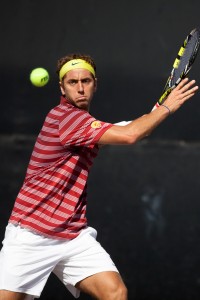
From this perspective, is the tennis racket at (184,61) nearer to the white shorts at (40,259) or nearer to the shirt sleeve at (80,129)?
the shirt sleeve at (80,129)

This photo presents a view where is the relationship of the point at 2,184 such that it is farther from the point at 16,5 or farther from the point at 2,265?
the point at 2,265

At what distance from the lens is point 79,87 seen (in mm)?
4621

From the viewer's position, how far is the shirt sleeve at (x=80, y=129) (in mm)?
4410

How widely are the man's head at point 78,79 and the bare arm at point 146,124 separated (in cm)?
28

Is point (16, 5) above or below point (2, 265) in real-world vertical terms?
above

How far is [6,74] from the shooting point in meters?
6.20

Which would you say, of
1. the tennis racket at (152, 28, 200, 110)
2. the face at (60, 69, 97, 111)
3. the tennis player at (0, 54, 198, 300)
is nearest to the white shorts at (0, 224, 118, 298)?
the tennis player at (0, 54, 198, 300)

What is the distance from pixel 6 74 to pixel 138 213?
1.16 m

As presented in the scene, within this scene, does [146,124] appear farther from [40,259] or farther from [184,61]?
[40,259]

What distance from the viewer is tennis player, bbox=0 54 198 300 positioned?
4.52 meters

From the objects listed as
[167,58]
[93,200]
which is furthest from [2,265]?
[167,58]

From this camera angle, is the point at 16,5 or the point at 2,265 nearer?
the point at 2,265

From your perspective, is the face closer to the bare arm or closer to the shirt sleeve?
the shirt sleeve

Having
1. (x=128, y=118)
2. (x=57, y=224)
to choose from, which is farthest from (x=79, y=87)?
(x=128, y=118)
